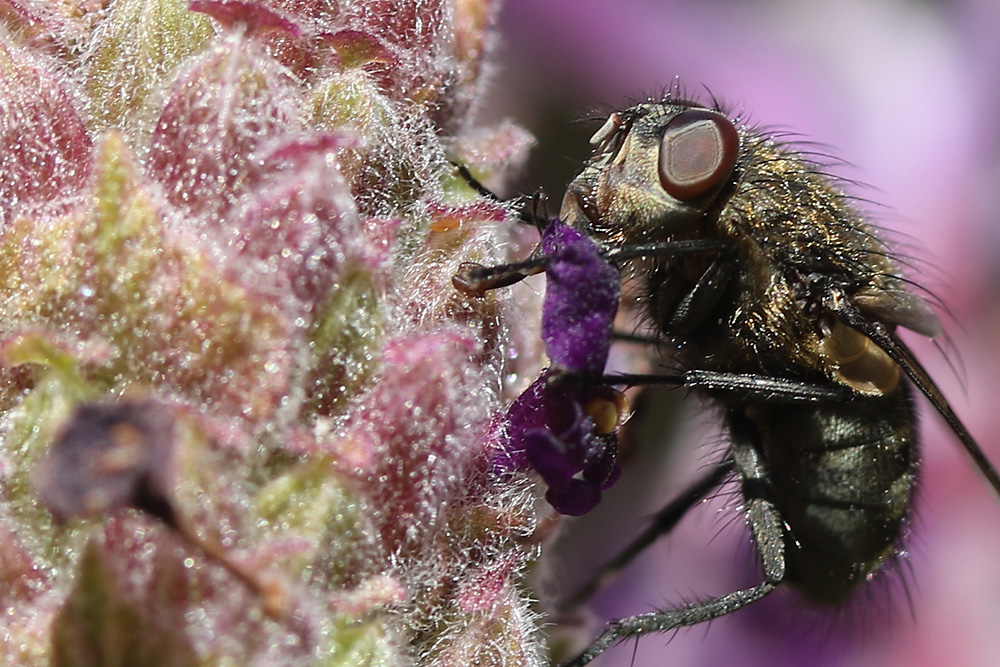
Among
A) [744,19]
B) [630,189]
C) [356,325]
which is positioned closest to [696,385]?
[630,189]

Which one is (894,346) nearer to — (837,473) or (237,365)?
(837,473)

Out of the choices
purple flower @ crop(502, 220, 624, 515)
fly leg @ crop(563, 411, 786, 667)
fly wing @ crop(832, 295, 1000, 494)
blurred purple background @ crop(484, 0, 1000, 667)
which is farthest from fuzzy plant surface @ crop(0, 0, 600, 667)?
blurred purple background @ crop(484, 0, 1000, 667)

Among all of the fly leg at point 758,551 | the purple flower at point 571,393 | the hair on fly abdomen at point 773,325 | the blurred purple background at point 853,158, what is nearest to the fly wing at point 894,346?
the hair on fly abdomen at point 773,325

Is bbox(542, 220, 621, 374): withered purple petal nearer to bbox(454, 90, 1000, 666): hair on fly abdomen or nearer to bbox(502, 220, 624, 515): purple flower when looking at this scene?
bbox(502, 220, 624, 515): purple flower

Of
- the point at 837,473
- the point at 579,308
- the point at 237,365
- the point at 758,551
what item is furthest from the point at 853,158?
the point at 237,365

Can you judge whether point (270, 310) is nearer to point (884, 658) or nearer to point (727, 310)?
point (727, 310)

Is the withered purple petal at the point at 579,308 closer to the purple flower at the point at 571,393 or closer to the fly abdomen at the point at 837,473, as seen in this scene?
the purple flower at the point at 571,393
